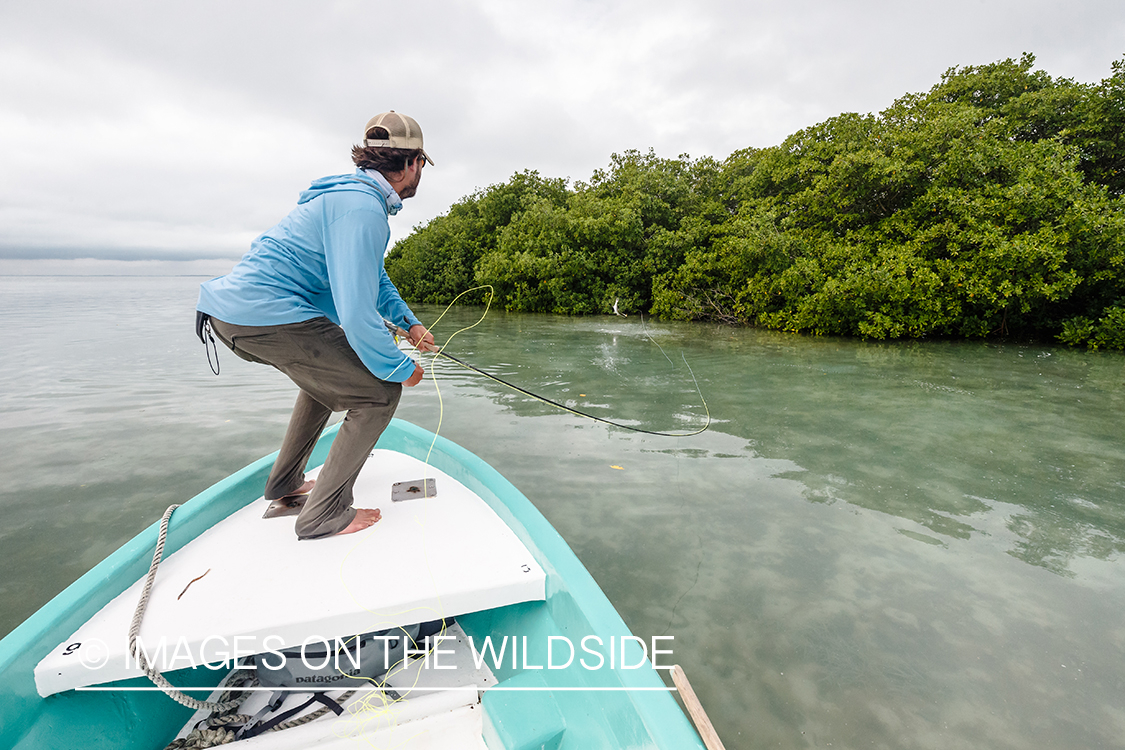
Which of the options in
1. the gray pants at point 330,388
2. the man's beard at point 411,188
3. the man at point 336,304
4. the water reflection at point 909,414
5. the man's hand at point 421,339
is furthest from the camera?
the water reflection at point 909,414

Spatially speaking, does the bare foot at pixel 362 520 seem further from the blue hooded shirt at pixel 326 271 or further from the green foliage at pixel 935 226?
the green foliage at pixel 935 226

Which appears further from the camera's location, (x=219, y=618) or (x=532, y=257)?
(x=532, y=257)

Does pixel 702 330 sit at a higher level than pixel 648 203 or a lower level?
lower

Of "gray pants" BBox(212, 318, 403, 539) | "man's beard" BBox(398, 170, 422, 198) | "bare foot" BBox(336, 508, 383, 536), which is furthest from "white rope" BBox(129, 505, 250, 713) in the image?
"man's beard" BBox(398, 170, 422, 198)

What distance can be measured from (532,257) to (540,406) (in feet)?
51.9

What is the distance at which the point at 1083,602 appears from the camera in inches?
98.9

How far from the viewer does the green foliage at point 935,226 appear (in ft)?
36.1

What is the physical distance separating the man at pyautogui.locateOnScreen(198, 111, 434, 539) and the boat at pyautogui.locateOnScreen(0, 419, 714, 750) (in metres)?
0.34

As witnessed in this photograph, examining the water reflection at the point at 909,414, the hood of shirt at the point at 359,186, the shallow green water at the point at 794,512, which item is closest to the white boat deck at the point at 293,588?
the shallow green water at the point at 794,512

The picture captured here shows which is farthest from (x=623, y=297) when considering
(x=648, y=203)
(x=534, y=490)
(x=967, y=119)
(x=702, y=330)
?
(x=534, y=490)

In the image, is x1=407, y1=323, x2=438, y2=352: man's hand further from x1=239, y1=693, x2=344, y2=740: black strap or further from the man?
x1=239, y1=693, x2=344, y2=740: black strap

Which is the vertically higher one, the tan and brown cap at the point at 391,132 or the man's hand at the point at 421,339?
the tan and brown cap at the point at 391,132

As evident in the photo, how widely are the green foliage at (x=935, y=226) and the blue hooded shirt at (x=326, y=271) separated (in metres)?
13.6

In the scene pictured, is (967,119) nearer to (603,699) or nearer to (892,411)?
(892,411)
